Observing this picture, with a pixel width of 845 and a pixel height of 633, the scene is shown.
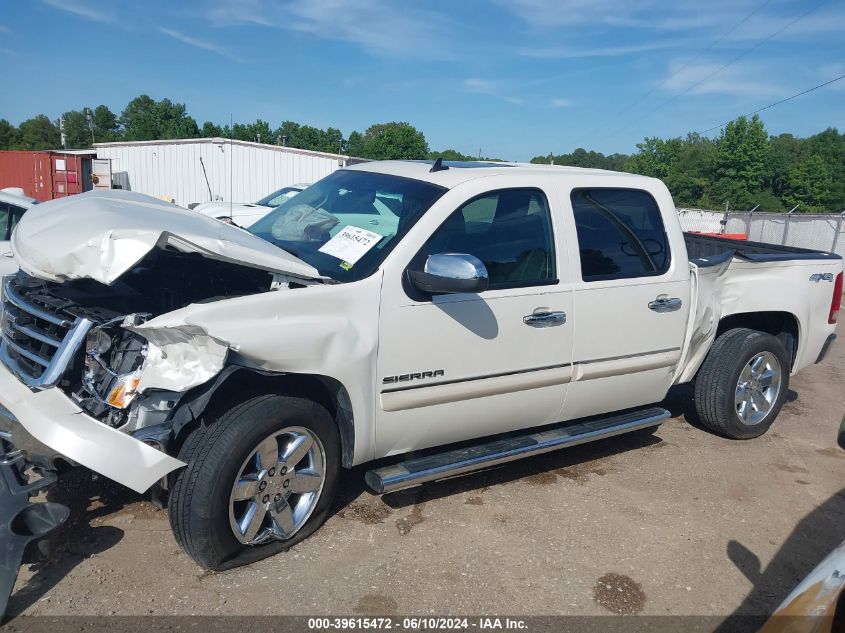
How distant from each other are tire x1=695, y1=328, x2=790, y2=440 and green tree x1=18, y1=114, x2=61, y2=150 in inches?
4356

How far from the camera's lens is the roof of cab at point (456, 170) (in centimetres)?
414

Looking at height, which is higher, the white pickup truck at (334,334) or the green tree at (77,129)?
the green tree at (77,129)

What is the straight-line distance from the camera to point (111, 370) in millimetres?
3182

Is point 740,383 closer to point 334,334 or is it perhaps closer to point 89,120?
point 334,334

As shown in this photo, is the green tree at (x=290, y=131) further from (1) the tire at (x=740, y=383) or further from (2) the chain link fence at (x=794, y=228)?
(1) the tire at (x=740, y=383)

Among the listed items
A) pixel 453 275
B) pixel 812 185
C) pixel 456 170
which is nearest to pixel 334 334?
pixel 453 275

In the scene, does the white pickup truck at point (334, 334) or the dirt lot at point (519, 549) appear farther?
the dirt lot at point (519, 549)

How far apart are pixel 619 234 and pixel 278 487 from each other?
2626 mm

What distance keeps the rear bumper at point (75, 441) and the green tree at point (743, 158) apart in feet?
250

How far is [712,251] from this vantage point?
646cm

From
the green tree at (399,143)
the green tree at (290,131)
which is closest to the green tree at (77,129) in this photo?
the green tree at (290,131)

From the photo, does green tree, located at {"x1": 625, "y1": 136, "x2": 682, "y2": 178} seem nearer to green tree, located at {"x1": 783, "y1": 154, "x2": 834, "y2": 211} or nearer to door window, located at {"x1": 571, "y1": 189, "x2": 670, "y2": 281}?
green tree, located at {"x1": 783, "y1": 154, "x2": 834, "y2": 211}

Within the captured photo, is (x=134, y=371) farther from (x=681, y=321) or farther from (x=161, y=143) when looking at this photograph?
(x=161, y=143)

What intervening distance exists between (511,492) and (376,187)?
6.68 ft
